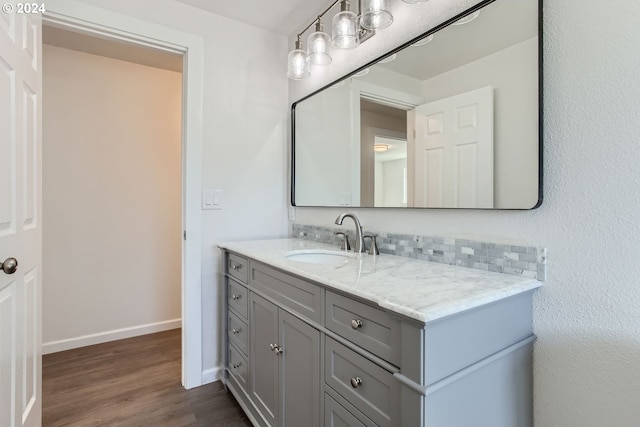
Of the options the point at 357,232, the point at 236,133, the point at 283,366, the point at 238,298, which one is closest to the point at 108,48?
the point at 236,133

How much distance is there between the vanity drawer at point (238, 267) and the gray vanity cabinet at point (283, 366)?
0.44ft

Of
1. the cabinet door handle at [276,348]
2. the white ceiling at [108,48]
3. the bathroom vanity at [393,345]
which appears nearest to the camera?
the bathroom vanity at [393,345]

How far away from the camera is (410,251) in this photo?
1422 mm

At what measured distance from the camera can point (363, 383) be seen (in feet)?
2.99

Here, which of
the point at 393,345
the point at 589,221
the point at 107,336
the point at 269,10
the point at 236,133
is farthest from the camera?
the point at 107,336

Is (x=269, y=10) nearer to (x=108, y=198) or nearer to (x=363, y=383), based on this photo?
(x=108, y=198)

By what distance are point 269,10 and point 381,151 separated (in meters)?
1.18

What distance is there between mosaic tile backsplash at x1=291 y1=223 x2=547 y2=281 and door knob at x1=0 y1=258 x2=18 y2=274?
4.62ft

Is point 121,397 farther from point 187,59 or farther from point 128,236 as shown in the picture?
point 187,59

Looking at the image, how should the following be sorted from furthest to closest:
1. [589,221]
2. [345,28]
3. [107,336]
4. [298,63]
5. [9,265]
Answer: [107,336], [298,63], [345,28], [9,265], [589,221]

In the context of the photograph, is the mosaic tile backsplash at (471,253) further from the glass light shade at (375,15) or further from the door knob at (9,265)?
the door knob at (9,265)

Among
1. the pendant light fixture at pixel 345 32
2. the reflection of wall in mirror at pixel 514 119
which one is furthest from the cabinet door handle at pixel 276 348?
the pendant light fixture at pixel 345 32

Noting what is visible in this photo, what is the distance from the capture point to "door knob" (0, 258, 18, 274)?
3.41ft

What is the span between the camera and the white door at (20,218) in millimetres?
1076
